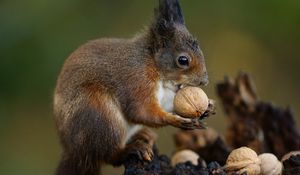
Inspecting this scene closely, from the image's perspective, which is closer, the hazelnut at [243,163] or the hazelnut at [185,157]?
the hazelnut at [243,163]

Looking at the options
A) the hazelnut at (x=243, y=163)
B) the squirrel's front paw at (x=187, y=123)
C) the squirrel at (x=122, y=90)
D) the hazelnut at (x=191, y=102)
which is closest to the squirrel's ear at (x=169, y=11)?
the squirrel at (x=122, y=90)

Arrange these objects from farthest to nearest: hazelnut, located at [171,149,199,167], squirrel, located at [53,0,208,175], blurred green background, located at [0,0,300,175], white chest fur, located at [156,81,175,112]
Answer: blurred green background, located at [0,0,300,175]
hazelnut, located at [171,149,199,167]
white chest fur, located at [156,81,175,112]
squirrel, located at [53,0,208,175]

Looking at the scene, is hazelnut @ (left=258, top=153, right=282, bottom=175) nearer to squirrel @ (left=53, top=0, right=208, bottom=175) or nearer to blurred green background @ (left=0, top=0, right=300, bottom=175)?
squirrel @ (left=53, top=0, right=208, bottom=175)

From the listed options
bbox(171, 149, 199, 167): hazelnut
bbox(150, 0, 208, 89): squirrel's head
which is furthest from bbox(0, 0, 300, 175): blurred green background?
bbox(150, 0, 208, 89): squirrel's head

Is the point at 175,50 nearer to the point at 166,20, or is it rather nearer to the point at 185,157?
the point at 166,20

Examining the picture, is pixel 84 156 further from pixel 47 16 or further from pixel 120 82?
pixel 47 16

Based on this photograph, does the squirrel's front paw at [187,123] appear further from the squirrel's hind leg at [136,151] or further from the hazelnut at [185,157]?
the hazelnut at [185,157]

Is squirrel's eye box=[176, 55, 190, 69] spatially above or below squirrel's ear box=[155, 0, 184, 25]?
below

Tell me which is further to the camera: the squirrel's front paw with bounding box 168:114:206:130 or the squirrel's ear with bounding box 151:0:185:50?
the squirrel's ear with bounding box 151:0:185:50
